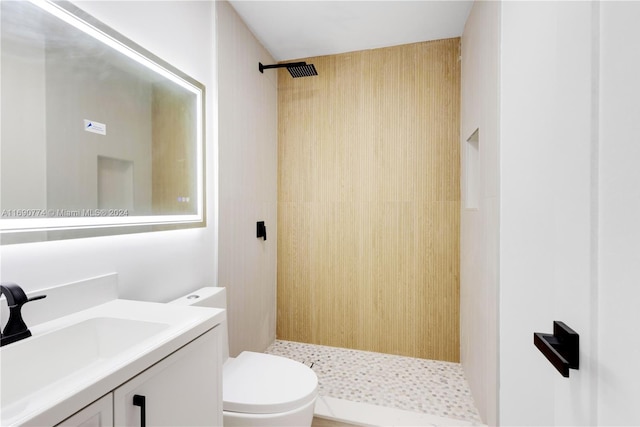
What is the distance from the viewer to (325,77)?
8.01 ft

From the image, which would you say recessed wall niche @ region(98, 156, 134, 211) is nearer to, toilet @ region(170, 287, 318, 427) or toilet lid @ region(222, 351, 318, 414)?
toilet @ region(170, 287, 318, 427)

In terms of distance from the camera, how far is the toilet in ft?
3.80

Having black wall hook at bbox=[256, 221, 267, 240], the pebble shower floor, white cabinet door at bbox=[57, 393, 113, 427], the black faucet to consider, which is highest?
black wall hook at bbox=[256, 221, 267, 240]

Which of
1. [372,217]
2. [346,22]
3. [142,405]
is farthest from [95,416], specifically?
[346,22]

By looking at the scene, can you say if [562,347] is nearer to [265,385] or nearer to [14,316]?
[265,385]

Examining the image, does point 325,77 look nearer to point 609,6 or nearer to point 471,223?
point 471,223

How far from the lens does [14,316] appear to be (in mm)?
772

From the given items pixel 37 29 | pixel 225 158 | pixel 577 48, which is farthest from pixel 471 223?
pixel 37 29

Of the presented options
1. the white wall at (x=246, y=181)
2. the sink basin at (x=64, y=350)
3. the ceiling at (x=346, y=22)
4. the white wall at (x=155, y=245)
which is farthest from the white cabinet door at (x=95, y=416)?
the ceiling at (x=346, y=22)

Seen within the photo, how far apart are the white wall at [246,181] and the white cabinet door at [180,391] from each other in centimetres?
84

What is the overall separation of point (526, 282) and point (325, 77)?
2.12 metres

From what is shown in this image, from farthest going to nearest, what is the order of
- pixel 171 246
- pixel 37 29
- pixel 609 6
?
pixel 171 246 → pixel 37 29 → pixel 609 6

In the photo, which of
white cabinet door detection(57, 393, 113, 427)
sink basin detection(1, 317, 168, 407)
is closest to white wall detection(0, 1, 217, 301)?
sink basin detection(1, 317, 168, 407)

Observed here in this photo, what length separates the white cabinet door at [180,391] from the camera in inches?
25.7
